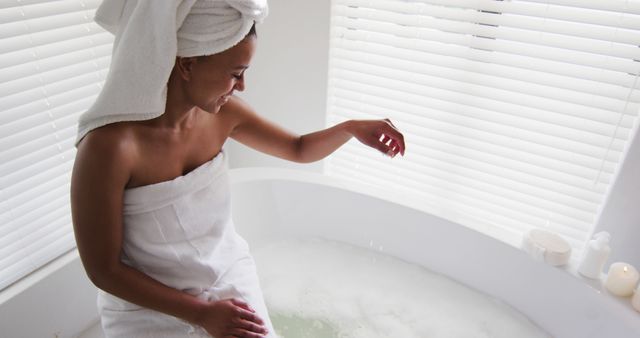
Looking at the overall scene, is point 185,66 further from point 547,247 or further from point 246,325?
point 547,247

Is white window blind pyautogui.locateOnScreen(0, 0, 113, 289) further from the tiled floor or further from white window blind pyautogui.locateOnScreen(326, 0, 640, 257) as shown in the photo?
white window blind pyautogui.locateOnScreen(326, 0, 640, 257)

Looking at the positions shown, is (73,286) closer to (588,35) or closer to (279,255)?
(279,255)

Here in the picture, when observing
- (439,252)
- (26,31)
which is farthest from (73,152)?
(439,252)

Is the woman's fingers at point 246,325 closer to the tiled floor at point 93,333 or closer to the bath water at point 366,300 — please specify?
the bath water at point 366,300

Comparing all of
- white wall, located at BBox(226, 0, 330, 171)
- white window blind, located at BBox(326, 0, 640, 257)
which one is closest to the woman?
white window blind, located at BBox(326, 0, 640, 257)

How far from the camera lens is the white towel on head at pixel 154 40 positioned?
34.6 inches

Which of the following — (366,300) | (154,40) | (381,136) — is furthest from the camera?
(366,300)

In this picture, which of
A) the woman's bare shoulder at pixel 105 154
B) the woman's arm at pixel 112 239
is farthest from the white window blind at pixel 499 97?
the woman's bare shoulder at pixel 105 154

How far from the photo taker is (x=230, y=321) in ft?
3.40

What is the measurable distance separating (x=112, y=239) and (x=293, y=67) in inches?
47.2

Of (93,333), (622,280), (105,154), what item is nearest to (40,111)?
(105,154)

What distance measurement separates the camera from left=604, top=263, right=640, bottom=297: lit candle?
138cm

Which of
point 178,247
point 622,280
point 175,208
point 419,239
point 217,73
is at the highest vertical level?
point 217,73

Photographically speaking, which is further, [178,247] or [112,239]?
[178,247]
